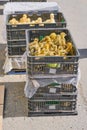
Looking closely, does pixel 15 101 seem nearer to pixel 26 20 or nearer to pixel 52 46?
pixel 52 46

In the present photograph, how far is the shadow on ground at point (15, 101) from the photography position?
398cm

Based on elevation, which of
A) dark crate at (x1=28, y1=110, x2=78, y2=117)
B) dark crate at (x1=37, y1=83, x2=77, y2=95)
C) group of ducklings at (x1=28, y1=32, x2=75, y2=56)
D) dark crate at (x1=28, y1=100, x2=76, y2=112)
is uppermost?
group of ducklings at (x1=28, y1=32, x2=75, y2=56)

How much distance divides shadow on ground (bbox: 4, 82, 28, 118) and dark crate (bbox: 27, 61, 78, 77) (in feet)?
2.06

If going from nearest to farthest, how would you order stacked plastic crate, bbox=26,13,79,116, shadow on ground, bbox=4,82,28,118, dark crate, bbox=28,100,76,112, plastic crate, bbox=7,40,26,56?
stacked plastic crate, bbox=26,13,79,116, dark crate, bbox=28,100,76,112, shadow on ground, bbox=4,82,28,118, plastic crate, bbox=7,40,26,56

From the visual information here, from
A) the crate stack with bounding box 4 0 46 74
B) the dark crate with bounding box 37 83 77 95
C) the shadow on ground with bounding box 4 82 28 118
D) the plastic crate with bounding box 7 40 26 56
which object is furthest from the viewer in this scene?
the plastic crate with bounding box 7 40 26 56

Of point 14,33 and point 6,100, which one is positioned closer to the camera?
point 6,100

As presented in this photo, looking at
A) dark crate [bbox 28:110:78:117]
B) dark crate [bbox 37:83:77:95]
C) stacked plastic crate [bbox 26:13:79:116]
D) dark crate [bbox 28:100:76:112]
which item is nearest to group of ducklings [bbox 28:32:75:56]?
stacked plastic crate [bbox 26:13:79:116]

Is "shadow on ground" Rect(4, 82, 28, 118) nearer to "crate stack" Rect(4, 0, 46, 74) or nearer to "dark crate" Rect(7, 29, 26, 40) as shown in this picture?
"crate stack" Rect(4, 0, 46, 74)

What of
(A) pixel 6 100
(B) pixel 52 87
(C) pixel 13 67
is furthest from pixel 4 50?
(B) pixel 52 87

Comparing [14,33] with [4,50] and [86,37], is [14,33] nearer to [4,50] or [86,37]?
[4,50]

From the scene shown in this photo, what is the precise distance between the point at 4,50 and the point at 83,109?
2.16 m

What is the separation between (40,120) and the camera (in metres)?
3.85

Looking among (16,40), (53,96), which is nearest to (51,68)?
(53,96)

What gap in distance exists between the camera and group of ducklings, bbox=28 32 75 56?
12.5 feet
